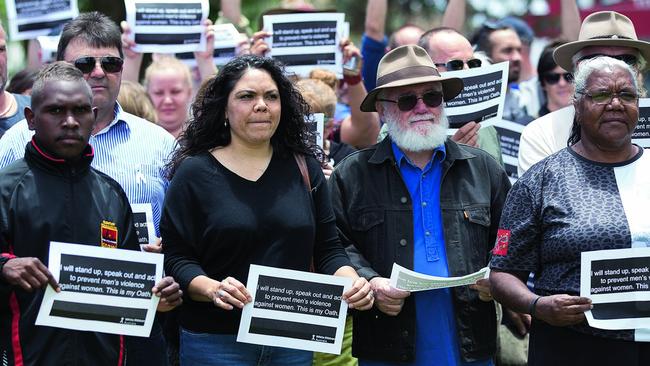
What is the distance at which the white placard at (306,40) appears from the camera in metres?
8.97

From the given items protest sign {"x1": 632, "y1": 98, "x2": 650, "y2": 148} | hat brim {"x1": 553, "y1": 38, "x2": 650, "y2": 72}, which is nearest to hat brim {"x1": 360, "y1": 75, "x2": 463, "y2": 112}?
hat brim {"x1": 553, "y1": 38, "x2": 650, "y2": 72}

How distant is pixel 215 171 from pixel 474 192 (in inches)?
55.2

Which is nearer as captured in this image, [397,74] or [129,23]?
[397,74]

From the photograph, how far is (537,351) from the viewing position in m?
6.01

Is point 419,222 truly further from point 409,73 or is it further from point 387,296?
point 409,73

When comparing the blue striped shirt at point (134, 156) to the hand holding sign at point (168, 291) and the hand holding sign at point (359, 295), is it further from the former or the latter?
the hand holding sign at point (359, 295)

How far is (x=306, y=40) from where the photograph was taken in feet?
29.5

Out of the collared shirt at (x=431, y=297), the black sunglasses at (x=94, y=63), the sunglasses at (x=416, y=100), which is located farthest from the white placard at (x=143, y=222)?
the sunglasses at (x=416, y=100)

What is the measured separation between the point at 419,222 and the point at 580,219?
1.01 meters

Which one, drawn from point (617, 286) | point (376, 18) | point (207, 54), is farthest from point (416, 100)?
point (376, 18)

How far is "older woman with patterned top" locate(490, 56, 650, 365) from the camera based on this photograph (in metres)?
5.76

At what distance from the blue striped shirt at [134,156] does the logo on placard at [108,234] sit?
86 cm

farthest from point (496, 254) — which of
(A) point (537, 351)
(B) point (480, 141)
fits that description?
(B) point (480, 141)

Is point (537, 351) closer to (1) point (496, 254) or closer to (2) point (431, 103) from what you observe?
(1) point (496, 254)
